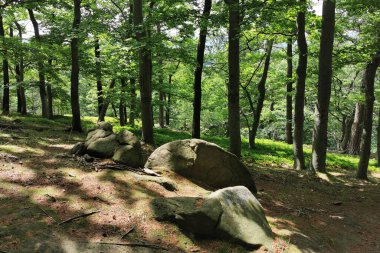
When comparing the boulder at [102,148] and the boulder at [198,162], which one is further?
the boulder at [198,162]

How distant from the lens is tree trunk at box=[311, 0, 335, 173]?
1134 cm

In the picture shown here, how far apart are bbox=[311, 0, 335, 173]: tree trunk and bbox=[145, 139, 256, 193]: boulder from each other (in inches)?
191

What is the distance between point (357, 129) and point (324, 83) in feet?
38.6

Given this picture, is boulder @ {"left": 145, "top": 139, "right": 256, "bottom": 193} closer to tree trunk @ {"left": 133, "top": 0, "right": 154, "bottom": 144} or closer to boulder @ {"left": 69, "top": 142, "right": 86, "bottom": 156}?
boulder @ {"left": 69, "top": 142, "right": 86, "bottom": 156}

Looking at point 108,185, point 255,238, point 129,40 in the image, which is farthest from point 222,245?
point 129,40

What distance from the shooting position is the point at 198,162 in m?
8.41

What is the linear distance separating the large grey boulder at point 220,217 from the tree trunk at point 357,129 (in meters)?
17.4

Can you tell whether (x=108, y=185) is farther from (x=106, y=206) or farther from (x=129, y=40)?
(x=129, y=40)

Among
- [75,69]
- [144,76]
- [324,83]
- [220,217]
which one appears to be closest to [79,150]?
[144,76]

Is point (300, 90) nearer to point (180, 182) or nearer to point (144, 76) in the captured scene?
point (144, 76)

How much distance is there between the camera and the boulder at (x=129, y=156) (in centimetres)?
796

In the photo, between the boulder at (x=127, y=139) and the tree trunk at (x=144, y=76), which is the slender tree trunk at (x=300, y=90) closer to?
the tree trunk at (x=144, y=76)

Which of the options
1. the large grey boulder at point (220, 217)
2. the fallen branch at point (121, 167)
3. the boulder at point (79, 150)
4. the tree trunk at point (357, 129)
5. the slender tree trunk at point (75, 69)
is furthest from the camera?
the tree trunk at point (357, 129)

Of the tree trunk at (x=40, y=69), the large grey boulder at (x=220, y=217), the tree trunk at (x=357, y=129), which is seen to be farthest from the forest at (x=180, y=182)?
the tree trunk at (x=357, y=129)
